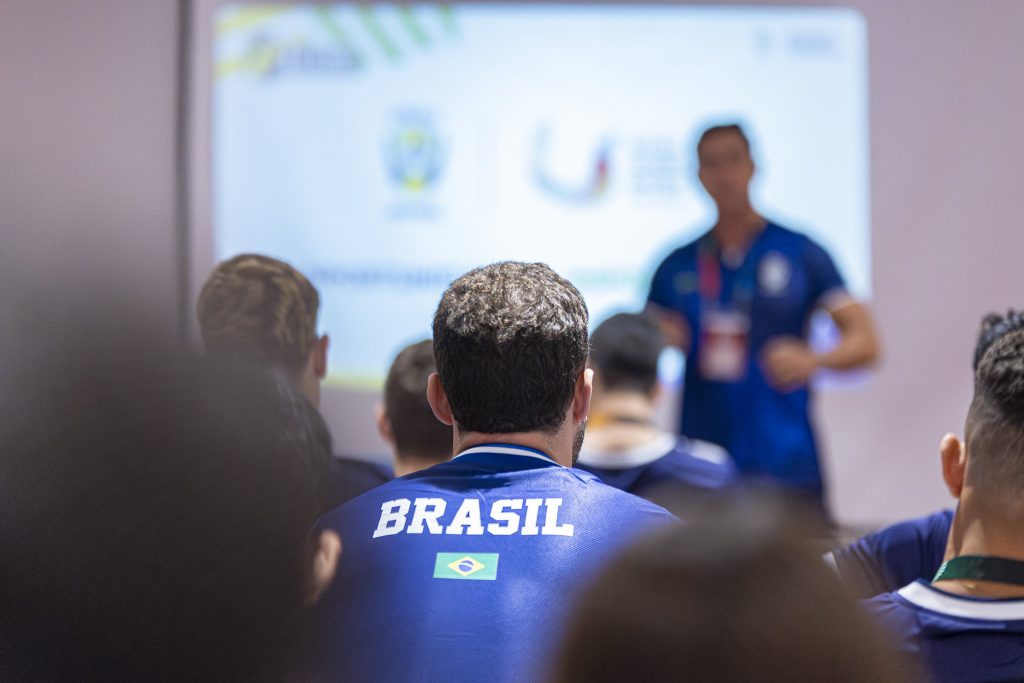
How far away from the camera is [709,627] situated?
524mm

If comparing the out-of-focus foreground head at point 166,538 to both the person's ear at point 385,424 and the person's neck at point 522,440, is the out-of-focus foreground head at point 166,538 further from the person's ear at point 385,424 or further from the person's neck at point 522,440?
the person's ear at point 385,424

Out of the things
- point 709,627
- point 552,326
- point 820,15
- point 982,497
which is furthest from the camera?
point 820,15

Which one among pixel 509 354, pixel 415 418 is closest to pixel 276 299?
pixel 415 418

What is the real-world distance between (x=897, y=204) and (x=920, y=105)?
0.40 metres

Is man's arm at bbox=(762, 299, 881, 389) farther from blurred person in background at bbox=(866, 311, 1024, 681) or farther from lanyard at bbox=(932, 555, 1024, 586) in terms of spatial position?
lanyard at bbox=(932, 555, 1024, 586)

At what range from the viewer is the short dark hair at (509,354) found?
136cm

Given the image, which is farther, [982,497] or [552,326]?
[552,326]

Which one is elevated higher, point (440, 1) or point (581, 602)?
point (440, 1)

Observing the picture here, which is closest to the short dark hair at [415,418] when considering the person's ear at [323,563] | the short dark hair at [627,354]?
the short dark hair at [627,354]

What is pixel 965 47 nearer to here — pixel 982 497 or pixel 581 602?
pixel 982 497

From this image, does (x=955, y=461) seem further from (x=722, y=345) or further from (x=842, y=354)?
(x=722, y=345)

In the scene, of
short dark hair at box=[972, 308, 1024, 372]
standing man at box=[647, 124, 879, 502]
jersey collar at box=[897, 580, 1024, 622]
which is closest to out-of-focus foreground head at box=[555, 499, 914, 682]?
jersey collar at box=[897, 580, 1024, 622]

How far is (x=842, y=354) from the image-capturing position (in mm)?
3059

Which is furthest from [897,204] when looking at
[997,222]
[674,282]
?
[674,282]
